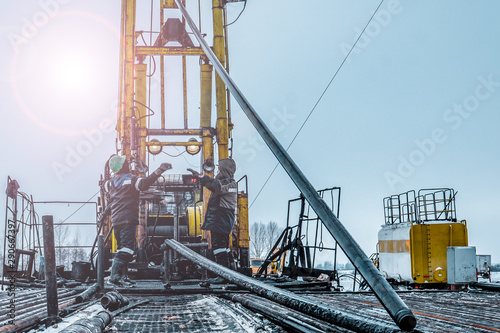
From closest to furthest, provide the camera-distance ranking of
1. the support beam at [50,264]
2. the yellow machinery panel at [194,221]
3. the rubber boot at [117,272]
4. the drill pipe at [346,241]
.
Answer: the drill pipe at [346,241], the support beam at [50,264], the rubber boot at [117,272], the yellow machinery panel at [194,221]

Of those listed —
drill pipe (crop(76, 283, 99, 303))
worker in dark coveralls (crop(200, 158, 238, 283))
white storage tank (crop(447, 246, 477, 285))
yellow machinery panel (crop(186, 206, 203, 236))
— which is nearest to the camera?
drill pipe (crop(76, 283, 99, 303))

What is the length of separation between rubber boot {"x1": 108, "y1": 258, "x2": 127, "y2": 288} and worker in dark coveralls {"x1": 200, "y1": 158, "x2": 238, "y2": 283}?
4.69ft

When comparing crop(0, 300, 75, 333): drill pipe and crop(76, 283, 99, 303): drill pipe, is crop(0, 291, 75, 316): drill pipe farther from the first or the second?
crop(0, 300, 75, 333): drill pipe

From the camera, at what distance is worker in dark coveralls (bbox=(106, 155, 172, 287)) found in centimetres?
611

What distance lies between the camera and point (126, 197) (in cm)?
652

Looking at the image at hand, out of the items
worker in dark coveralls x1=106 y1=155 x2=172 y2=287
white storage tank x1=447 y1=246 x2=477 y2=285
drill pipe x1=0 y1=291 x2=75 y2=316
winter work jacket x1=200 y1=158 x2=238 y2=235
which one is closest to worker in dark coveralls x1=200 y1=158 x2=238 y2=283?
winter work jacket x1=200 y1=158 x2=238 y2=235

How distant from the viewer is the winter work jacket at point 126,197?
6.39 meters

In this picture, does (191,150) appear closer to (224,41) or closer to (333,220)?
(224,41)

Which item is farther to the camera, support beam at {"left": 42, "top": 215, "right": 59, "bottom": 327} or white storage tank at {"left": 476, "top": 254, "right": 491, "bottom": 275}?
white storage tank at {"left": 476, "top": 254, "right": 491, "bottom": 275}

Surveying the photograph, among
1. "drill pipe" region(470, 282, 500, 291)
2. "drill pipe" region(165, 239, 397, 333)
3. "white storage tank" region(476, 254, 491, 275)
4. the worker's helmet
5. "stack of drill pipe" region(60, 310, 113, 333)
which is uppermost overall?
the worker's helmet

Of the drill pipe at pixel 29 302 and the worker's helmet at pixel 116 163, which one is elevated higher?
the worker's helmet at pixel 116 163

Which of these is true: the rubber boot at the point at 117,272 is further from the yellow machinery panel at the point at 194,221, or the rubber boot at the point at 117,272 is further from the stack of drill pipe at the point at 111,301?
the yellow machinery panel at the point at 194,221

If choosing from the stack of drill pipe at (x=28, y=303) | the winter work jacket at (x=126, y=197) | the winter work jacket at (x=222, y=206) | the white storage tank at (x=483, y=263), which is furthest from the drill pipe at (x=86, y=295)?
the white storage tank at (x=483, y=263)

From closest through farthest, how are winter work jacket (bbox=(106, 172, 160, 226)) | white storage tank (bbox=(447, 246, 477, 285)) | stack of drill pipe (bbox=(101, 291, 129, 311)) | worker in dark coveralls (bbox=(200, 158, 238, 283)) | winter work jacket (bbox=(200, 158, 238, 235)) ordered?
stack of drill pipe (bbox=(101, 291, 129, 311)) < winter work jacket (bbox=(106, 172, 160, 226)) < worker in dark coveralls (bbox=(200, 158, 238, 283)) < winter work jacket (bbox=(200, 158, 238, 235)) < white storage tank (bbox=(447, 246, 477, 285))
